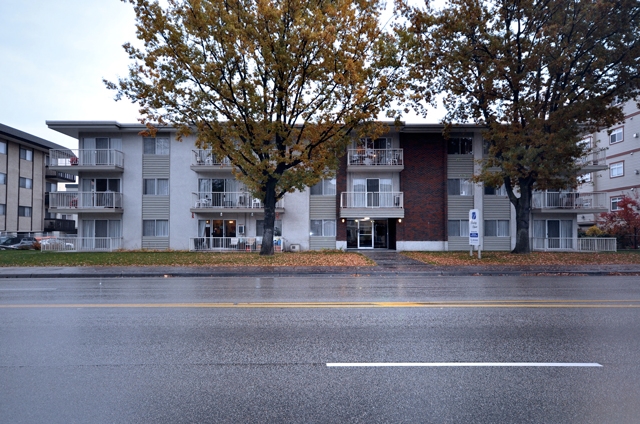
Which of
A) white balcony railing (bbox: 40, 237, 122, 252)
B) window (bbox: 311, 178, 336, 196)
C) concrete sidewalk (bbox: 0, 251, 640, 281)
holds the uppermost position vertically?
window (bbox: 311, 178, 336, 196)

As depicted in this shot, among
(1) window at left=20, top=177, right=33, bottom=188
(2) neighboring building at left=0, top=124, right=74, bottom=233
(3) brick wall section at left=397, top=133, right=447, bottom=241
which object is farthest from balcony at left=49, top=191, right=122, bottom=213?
(3) brick wall section at left=397, top=133, right=447, bottom=241

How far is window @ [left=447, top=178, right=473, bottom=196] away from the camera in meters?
32.2

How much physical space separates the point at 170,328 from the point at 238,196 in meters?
24.4

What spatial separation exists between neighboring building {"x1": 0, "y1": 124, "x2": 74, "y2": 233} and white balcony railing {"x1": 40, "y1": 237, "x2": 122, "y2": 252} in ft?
54.0

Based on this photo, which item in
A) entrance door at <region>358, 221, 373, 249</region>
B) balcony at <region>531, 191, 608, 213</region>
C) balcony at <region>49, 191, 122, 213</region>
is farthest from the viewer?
entrance door at <region>358, 221, 373, 249</region>

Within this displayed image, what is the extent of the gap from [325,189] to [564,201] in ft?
53.5

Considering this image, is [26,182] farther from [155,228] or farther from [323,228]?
[323,228]

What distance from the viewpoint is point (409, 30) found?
22734 mm

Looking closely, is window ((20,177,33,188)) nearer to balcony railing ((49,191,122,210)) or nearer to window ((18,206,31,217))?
window ((18,206,31,217))

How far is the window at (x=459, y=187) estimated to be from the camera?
3219 cm

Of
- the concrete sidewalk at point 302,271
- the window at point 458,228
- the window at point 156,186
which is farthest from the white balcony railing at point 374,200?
the window at point 156,186

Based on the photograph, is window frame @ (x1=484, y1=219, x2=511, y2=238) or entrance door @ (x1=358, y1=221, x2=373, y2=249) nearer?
window frame @ (x1=484, y1=219, x2=511, y2=238)

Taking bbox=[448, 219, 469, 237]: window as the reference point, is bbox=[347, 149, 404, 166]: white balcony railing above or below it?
above

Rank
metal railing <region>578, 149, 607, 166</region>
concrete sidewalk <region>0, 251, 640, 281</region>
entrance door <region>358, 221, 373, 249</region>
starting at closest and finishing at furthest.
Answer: concrete sidewalk <region>0, 251, 640, 281</region> → metal railing <region>578, 149, 607, 166</region> → entrance door <region>358, 221, 373, 249</region>
